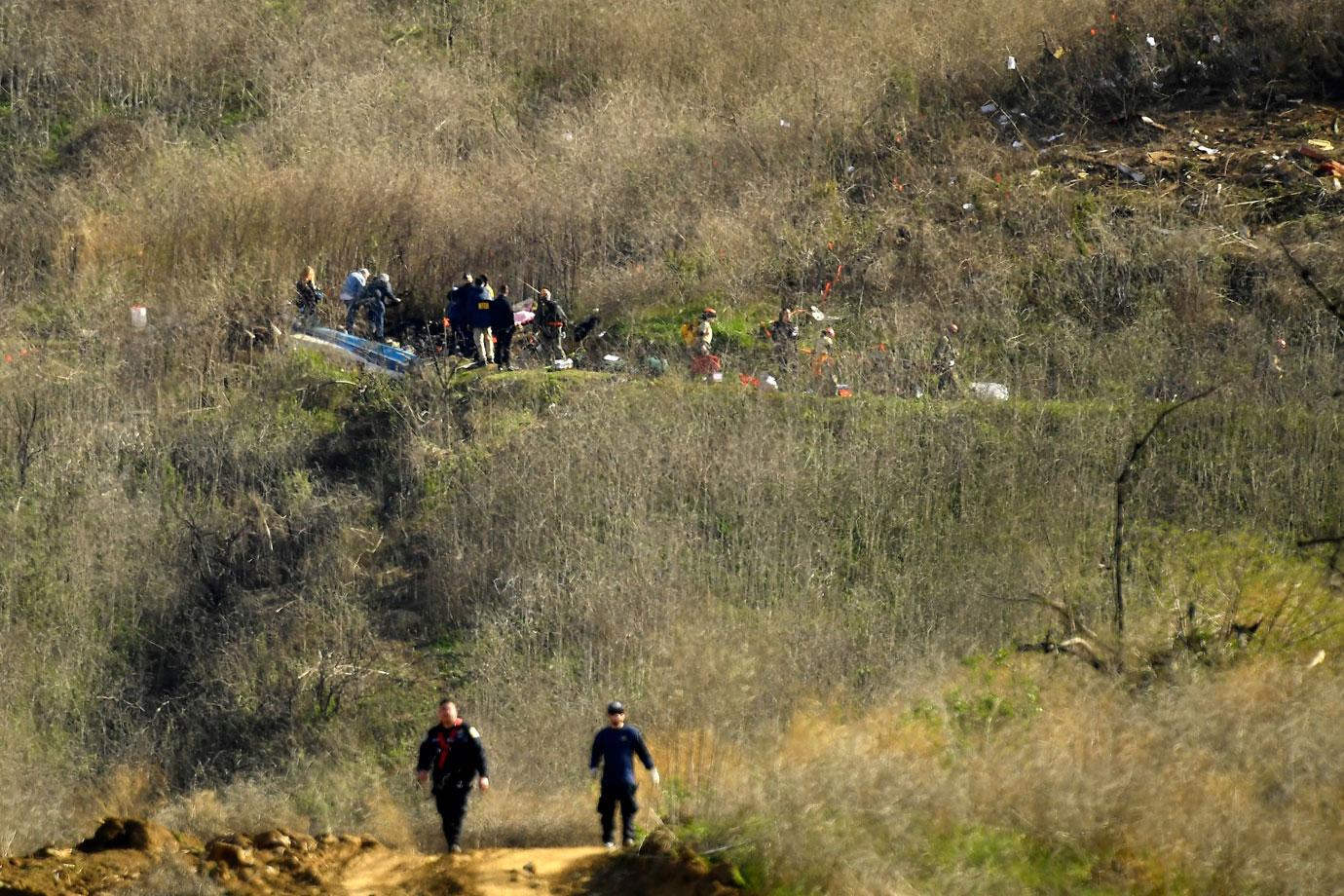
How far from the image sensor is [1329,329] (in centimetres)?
2348

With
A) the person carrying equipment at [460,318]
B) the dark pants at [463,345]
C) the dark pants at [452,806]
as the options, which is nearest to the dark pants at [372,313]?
the person carrying equipment at [460,318]

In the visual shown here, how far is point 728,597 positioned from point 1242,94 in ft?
47.7

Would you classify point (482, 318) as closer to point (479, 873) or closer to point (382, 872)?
point (382, 872)

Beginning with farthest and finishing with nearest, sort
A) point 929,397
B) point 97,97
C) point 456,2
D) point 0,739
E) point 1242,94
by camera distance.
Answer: point 456,2, point 97,97, point 1242,94, point 929,397, point 0,739

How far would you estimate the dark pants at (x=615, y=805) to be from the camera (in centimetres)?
1217

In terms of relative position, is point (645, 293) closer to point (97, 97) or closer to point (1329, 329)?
point (1329, 329)

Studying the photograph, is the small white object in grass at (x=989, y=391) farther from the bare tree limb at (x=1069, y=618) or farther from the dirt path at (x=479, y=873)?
the dirt path at (x=479, y=873)

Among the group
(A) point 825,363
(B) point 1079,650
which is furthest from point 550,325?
(B) point 1079,650

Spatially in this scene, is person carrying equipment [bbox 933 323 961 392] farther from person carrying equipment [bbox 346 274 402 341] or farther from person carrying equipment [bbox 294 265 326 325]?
person carrying equipment [bbox 294 265 326 325]

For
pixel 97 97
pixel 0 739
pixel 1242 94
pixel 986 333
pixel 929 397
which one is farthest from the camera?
pixel 97 97

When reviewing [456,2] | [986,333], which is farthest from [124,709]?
[456,2]

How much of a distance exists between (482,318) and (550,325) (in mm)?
1432

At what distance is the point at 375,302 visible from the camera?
2534 centimetres

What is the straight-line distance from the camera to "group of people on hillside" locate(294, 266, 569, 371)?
2325cm
